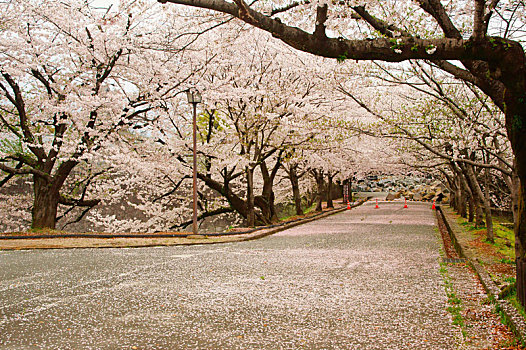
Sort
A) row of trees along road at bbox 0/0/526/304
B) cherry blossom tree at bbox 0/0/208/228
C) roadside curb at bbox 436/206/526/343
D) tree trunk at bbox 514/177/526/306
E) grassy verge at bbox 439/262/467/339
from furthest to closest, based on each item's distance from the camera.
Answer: cherry blossom tree at bbox 0/0/208/228
row of trees along road at bbox 0/0/526/304
tree trunk at bbox 514/177/526/306
grassy verge at bbox 439/262/467/339
roadside curb at bbox 436/206/526/343

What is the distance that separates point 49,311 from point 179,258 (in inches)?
219

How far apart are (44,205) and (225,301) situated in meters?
15.8

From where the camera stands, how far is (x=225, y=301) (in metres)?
6.88

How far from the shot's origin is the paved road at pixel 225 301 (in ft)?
16.6

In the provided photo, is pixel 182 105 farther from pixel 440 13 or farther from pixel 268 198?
pixel 440 13

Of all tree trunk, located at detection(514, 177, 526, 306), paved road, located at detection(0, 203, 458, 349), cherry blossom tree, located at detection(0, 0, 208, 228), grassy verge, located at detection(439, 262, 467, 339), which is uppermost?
cherry blossom tree, located at detection(0, 0, 208, 228)

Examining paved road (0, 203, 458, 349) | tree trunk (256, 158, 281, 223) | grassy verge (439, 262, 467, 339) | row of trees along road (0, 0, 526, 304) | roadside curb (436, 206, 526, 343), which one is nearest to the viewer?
roadside curb (436, 206, 526, 343)

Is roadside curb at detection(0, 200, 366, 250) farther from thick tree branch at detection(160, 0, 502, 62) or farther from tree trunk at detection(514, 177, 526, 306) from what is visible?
tree trunk at detection(514, 177, 526, 306)

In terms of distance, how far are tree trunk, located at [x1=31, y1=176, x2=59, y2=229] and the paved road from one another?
7.93 meters

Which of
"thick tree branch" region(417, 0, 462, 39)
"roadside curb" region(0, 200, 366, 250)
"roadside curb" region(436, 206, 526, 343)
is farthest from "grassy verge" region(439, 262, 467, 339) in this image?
"roadside curb" region(0, 200, 366, 250)

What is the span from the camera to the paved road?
507 cm

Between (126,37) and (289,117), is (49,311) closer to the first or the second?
(126,37)

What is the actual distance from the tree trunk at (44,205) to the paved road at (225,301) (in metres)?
7.93

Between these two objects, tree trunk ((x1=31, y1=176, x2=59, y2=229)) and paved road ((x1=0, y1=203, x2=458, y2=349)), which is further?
tree trunk ((x1=31, y1=176, x2=59, y2=229))
